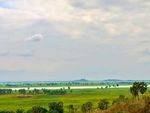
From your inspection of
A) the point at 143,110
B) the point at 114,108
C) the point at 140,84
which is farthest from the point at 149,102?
the point at 140,84

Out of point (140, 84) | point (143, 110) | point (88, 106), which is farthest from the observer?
point (88, 106)

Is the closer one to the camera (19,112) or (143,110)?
(143,110)

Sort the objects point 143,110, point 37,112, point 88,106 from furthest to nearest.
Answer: point 88,106
point 37,112
point 143,110

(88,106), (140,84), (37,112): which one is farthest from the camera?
(88,106)

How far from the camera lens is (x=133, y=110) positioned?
77.9 m

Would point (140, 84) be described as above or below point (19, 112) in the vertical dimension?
above

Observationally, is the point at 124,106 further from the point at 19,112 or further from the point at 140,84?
the point at 19,112

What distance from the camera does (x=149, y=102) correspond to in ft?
259

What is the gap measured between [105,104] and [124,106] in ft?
123

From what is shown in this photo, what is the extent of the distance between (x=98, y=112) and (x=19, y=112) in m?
38.9

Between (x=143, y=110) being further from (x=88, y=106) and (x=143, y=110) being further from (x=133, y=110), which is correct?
(x=88, y=106)

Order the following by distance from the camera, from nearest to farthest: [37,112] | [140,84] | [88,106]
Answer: [37,112], [140,84], [88,106]

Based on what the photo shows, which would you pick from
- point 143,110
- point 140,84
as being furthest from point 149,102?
point 140,84

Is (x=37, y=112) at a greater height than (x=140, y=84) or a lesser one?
lesser
